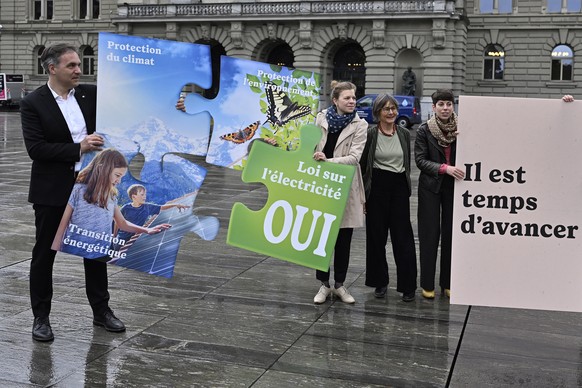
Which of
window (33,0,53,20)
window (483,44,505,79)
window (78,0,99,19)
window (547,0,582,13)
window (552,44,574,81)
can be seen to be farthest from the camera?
window (33,0,53,20)

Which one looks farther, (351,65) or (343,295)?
(351,65)

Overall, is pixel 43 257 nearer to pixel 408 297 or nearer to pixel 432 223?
pixel 408 297

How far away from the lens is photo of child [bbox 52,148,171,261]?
18.0 feet

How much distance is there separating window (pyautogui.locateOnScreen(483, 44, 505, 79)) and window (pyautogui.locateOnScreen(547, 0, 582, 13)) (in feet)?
12.3

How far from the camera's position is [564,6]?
46.4m

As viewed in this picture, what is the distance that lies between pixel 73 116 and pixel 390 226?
297 cm

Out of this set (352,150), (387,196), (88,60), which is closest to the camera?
(352,150)

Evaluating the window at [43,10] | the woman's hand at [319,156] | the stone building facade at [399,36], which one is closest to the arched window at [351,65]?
the stone building facade at [399,36]

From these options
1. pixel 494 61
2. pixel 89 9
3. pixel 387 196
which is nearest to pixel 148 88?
pixel 387 196

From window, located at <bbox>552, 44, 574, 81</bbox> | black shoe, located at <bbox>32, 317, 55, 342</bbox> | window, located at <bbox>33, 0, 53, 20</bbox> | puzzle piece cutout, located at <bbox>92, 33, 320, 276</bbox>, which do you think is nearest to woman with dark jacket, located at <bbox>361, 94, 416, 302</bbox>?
puzzle piece cutout, located at <bbox>92, 33, 320, 276</bbox>

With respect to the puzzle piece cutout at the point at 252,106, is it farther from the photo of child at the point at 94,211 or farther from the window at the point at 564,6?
the window at the point at 564,6

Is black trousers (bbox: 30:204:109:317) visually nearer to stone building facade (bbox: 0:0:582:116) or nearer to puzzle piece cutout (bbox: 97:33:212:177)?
puzzle piece cutout (bbox: 97:33:212:177)

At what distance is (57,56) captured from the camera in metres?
5.36

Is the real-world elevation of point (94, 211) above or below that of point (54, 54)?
below
